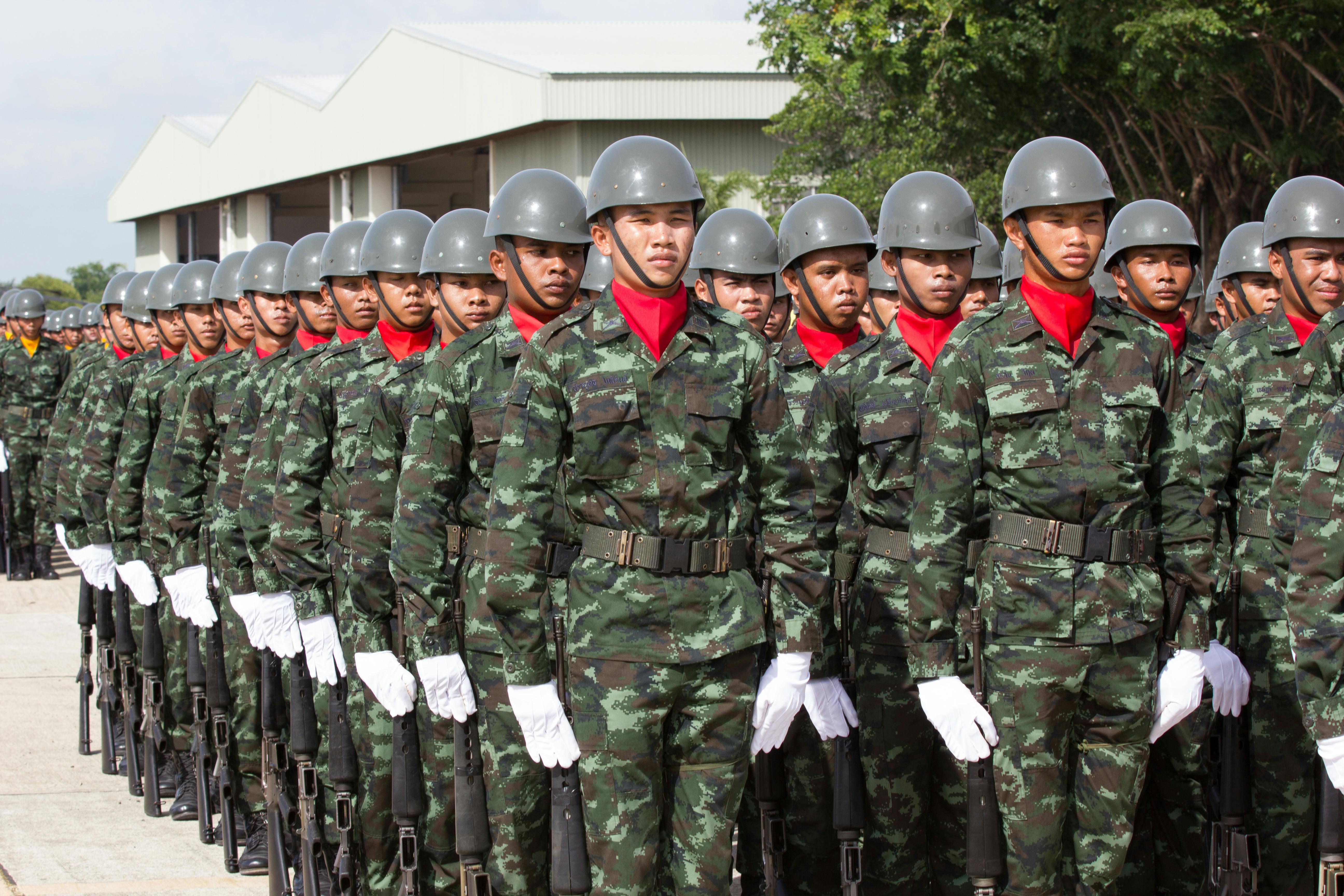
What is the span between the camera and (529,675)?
346cm

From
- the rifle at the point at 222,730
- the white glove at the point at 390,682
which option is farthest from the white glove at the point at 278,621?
the white glove at the point at 390,682

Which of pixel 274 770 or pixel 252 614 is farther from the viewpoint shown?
pixel 252 614

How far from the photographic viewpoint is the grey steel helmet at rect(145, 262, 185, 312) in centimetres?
836

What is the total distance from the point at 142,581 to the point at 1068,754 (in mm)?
4903

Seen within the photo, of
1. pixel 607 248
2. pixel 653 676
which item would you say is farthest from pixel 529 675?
pixel 607 248

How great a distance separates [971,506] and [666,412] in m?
0.90

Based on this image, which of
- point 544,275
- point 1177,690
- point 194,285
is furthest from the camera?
point 194,285

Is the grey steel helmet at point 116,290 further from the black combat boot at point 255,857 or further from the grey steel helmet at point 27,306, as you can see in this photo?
the black combat boot at point 255,857

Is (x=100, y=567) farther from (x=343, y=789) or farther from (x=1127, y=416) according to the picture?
(x=1127, y=416)

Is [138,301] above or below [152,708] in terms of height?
above

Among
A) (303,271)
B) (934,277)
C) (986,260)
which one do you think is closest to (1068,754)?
(934,277)

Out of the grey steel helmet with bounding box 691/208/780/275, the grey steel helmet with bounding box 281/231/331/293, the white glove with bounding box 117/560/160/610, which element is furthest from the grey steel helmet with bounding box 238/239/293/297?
the grey steel helmet with bounding box 691/208/780/275

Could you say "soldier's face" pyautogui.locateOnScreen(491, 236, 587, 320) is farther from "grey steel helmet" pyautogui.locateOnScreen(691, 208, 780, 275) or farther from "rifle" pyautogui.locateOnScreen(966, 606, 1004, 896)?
"rifle" pyautogui.locateOnScreen(966, 606, 1004, 896)

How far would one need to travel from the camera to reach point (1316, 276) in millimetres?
5020
